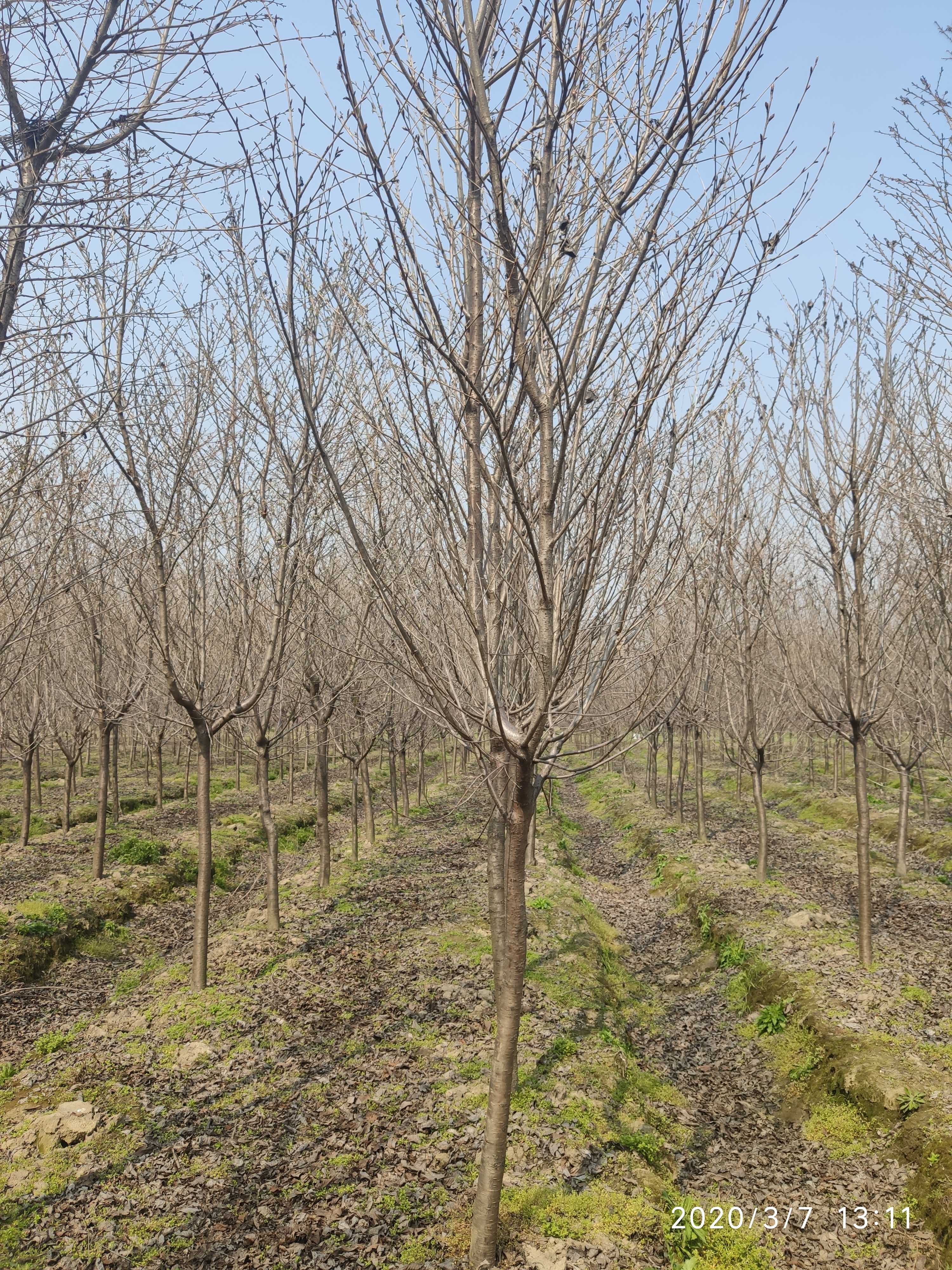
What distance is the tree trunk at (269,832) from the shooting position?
9672 millimetres

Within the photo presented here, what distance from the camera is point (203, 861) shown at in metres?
7.74

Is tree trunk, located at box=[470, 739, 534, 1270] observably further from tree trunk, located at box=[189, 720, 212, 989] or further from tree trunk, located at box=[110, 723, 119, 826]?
tree trunk, located at box=[110, 723, 119, 826]

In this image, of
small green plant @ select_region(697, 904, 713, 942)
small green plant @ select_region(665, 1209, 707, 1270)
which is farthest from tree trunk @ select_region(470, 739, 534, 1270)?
small green plant @ select_region(697, 904, 713, 942)

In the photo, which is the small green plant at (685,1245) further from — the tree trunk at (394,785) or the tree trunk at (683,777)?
the tree trunk at (394,785)

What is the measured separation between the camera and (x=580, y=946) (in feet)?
31.5

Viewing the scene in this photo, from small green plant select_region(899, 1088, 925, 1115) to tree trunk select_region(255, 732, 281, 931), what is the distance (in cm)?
704

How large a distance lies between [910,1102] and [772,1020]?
7.04ft

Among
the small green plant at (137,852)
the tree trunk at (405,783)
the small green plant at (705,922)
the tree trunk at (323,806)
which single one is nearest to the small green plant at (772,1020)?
the small green plant at (705,922)

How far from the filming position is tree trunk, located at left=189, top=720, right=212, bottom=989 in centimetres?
768

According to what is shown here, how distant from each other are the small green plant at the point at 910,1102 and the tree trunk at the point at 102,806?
10.9 m

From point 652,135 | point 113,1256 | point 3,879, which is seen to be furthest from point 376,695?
point 652,135

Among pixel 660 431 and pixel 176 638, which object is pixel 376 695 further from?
pixel 660 431
